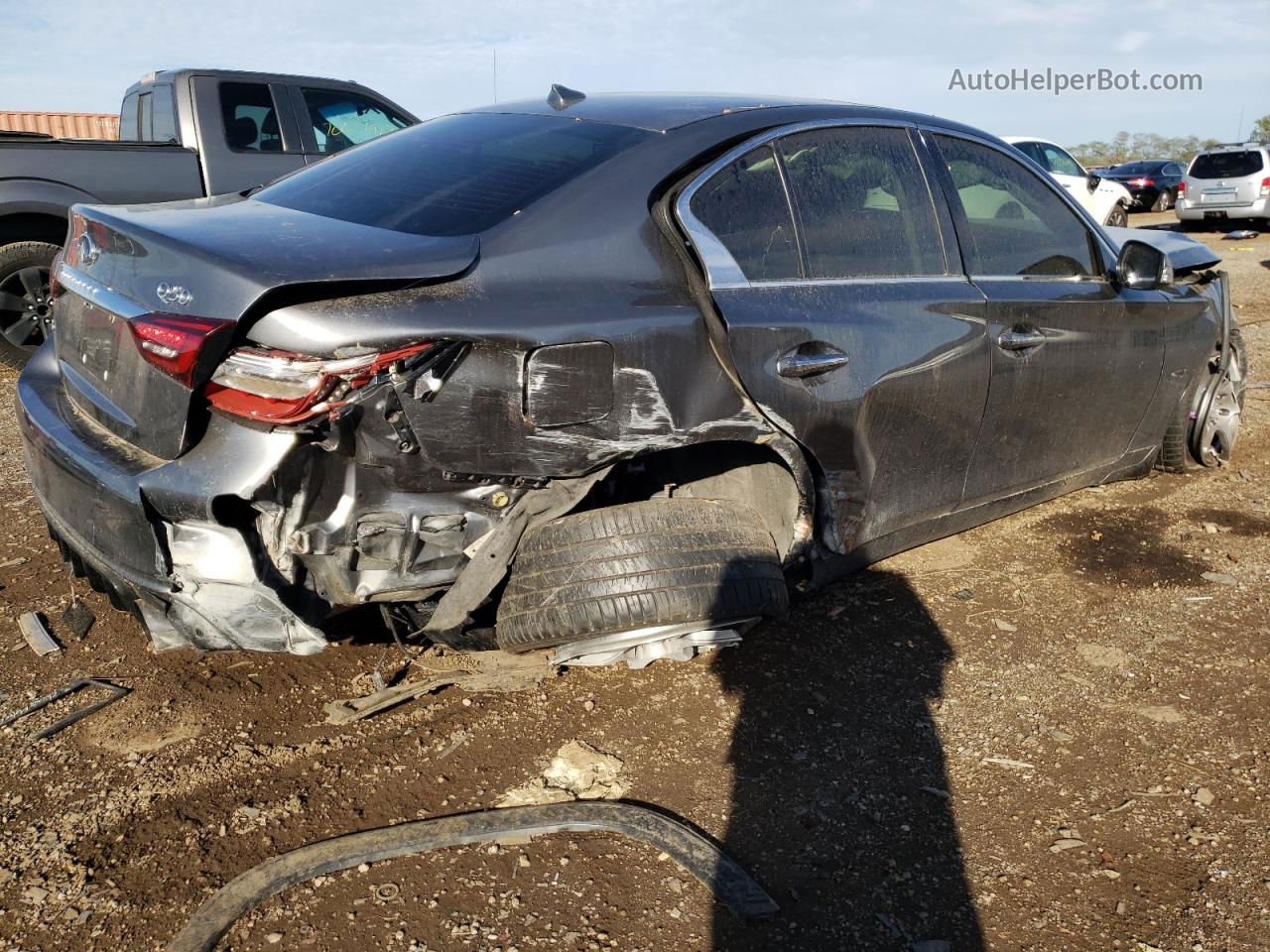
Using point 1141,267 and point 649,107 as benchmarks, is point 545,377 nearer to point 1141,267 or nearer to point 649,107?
point 649,107

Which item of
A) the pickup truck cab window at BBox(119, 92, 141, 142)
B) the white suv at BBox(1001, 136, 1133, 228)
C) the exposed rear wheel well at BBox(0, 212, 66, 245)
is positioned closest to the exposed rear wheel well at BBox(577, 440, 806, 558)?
the exposed rear wheel well at BBox(0, 212, 66, 245)

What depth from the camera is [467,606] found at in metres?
2.74

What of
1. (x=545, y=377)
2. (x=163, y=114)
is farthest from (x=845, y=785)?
(x=163, y=114)

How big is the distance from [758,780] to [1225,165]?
885 inches

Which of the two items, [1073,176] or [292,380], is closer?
[292,380]

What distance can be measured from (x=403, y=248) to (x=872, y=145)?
1724 mm

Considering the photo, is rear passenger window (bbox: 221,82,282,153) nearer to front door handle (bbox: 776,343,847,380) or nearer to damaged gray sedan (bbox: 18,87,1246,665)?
damaged gray sedan (bbox: 18,87,1246,665)

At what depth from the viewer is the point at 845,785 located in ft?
9.18

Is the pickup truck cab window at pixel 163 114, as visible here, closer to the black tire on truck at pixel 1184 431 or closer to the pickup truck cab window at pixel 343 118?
the pickup truck cab window at pixel 343 118

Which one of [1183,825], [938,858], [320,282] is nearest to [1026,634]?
[1183,825]

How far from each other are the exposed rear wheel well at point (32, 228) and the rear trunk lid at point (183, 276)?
4710 millimetres

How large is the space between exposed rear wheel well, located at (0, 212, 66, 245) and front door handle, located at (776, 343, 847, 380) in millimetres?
5973

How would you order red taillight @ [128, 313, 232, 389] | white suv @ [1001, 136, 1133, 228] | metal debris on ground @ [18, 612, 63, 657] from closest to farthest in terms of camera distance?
red taillight @ [128, 313, 232, 389]
metal debris on ground @ [18, 612, 63, 657]
white suv @ [1001, 136, 1133, 228]

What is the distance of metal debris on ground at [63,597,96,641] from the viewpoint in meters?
3.52
